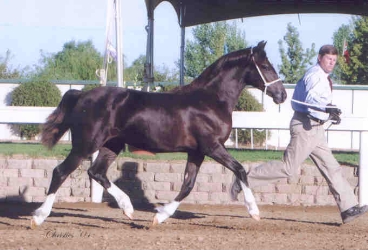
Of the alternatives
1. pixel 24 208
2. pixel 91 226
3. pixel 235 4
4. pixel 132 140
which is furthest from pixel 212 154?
pixel 235 4

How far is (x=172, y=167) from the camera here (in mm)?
10289

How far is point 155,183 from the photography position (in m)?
10.3

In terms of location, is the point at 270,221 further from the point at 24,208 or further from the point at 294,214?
the point at 24,208

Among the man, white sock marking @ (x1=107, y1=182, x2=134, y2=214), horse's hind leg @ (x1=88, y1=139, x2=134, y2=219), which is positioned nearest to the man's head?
the man

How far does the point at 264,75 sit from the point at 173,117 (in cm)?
120

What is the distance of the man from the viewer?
8016 millimetres

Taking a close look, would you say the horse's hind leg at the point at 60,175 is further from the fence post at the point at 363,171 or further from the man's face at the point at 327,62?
the fence post at the point at 363,171

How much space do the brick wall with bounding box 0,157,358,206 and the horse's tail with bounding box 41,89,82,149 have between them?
178cm

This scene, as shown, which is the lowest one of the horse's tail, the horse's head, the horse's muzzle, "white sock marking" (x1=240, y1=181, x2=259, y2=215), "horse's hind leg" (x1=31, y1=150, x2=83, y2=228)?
"white sock marking" (x1=240, y1=181, x2=259, y2=215)

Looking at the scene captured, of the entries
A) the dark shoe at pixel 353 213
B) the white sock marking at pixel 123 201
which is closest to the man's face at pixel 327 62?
the dark shoe at pixel 353 213

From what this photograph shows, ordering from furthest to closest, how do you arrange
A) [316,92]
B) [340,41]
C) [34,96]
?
[340,41]
[34,96]
[316,92]

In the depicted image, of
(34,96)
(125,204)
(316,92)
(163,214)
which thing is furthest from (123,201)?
(34,96)

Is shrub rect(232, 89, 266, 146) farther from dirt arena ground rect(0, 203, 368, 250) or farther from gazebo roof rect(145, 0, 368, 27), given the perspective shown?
dirt arena ground rect(0, 203, 368, 250)

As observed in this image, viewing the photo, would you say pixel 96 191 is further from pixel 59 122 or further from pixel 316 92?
pixel 316 92
